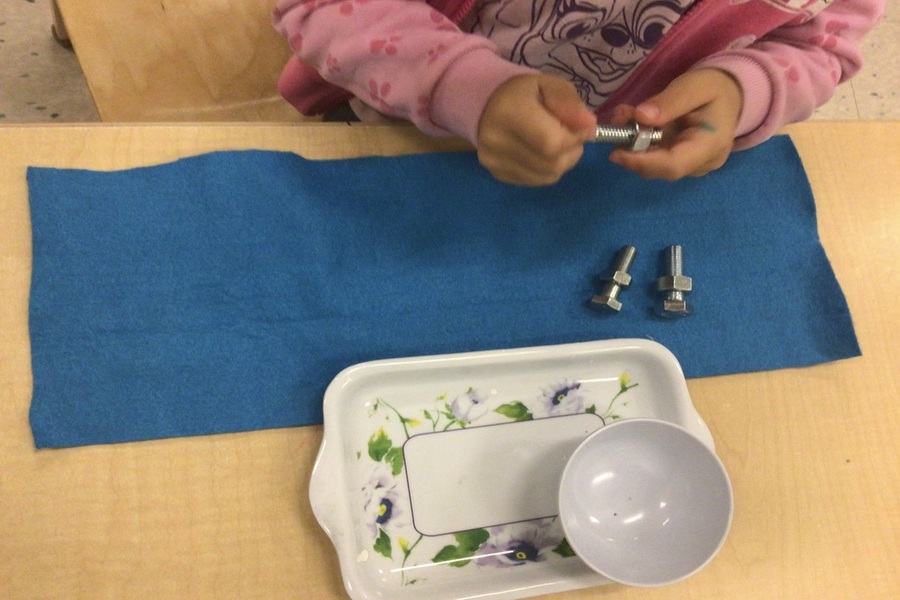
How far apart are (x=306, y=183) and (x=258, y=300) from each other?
0.37ft

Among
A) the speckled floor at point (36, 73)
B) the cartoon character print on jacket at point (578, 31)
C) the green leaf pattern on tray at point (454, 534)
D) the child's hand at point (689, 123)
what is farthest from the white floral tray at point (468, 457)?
the speckled floor at point (36, 73)

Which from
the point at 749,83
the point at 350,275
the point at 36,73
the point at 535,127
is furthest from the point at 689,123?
Answer: the point at 36,73

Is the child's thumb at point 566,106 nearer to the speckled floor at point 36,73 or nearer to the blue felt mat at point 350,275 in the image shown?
the blue felt mat at point 350,275

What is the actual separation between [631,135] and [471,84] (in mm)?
129

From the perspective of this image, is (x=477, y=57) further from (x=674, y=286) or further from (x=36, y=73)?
(x=36, y=73)

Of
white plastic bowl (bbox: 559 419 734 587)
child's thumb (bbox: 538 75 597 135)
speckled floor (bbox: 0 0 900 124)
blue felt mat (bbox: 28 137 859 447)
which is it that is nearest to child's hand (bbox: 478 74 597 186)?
child's thumb (bbox: 538 75 597 135)

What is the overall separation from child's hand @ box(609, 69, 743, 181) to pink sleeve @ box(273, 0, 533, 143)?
0.12 metres

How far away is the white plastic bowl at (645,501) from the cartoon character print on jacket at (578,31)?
35 cm

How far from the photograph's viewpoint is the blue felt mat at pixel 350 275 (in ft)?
1.55

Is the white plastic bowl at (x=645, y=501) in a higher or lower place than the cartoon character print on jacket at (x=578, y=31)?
lower

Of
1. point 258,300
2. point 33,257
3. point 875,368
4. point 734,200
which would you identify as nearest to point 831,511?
point 875,368

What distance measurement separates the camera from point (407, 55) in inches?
18.4

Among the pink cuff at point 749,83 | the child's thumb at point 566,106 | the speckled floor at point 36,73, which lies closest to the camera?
the child's thumb at point 566,106

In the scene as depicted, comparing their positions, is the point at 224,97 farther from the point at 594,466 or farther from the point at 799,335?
the point at 799,335
